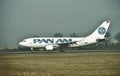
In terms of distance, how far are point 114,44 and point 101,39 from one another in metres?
28.3

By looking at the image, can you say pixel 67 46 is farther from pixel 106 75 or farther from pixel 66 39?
pixel 106 75

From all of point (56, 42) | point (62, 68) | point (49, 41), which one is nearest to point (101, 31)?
point (56, 42)

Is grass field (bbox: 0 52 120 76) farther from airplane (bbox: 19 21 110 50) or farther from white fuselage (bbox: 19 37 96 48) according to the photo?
white fuselage (bbox: 19 37 96 48)

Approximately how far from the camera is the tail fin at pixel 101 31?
10050 cm

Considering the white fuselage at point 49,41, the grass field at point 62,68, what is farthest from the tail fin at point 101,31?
the grass field at point 62,68

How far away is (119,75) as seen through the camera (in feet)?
78.2

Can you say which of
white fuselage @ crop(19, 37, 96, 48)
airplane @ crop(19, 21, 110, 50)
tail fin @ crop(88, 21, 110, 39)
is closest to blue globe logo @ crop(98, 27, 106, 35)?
tail fin @ crop(88, 21, 110, 39)

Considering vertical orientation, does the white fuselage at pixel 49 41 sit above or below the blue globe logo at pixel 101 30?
below

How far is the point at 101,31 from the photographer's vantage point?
101438 mm

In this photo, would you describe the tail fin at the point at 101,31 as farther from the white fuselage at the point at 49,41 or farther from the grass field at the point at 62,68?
the grass field at the point at 62,68

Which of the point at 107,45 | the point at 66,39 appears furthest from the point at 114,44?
the point at 66,39

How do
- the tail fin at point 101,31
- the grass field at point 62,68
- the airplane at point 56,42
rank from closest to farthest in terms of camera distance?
the grass field at point 62,68
the airplane at point 56,42
the tail fin at point 101,31

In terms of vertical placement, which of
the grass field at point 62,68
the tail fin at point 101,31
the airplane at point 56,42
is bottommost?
the grass field at point 62,68

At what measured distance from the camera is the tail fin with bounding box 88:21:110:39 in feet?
330
